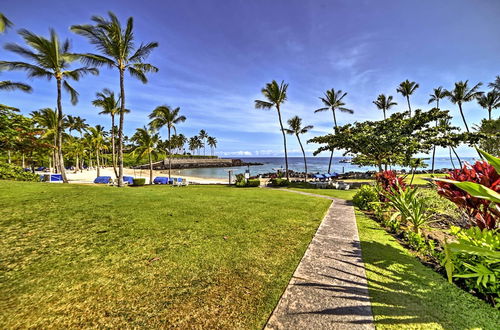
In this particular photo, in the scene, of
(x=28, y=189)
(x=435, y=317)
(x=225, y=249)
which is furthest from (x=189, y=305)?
(x=28, y=189)

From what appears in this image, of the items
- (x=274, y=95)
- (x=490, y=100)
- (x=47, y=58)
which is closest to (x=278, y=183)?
(x=274, y=95)

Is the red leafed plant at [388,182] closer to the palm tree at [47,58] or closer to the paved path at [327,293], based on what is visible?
the paved path at [327,293]

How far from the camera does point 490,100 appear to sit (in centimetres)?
2641

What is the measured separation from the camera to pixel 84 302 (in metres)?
2.48

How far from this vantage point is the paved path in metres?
2.19

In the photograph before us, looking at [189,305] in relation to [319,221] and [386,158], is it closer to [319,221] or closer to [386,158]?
[319,221]

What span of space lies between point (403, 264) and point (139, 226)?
598 cm

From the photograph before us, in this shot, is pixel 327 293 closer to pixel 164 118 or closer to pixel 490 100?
pixel 164 118

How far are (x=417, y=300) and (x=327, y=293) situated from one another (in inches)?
45.1

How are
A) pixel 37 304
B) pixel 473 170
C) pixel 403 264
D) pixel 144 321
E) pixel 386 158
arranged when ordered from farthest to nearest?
pixel 386 158 < pixel 403 264 < pixel 473 170 < pixel 37 304 < pixel 144 321

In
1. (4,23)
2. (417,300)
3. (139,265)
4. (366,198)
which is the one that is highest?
(4,23)

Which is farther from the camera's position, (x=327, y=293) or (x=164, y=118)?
(x=164, y=118)

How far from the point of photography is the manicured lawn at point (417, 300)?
2193mm

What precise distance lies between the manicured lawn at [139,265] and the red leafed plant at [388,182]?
10.4 feet
